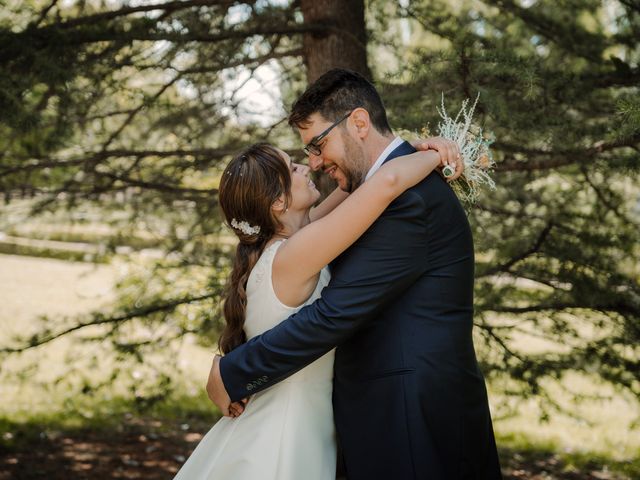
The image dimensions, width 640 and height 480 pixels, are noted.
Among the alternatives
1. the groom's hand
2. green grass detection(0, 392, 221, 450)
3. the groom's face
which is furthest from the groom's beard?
green grass detection(0, 392, 221, 450)

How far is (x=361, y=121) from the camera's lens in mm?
2789

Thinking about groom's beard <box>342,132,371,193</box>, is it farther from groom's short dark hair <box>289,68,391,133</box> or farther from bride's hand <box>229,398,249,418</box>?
bride's hand <box>229,398,249,418</box>

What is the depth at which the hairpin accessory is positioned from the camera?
291cm

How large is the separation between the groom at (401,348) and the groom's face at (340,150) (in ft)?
0.56

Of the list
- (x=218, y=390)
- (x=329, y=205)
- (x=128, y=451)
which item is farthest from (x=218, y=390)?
(x=128, y=451)

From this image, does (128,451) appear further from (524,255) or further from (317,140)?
(317,140)

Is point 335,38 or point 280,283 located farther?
point 335,38

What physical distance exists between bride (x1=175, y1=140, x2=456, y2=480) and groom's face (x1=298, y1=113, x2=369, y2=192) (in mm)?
158

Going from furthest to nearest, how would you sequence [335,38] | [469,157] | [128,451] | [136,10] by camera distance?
[128,451], [335,38], [136,10], [469,157]

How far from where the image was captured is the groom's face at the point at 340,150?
2811 mm

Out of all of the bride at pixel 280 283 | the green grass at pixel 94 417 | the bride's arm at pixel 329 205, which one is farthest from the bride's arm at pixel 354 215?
the green grass at pixel 94 417

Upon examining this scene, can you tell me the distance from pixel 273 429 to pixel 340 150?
117 centimetres

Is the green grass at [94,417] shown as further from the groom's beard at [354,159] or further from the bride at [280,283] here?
the groom's beard at [354,159]

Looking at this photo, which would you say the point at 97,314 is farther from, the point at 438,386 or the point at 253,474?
the point at 438,386
